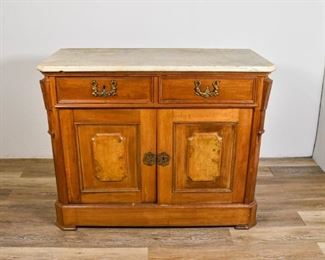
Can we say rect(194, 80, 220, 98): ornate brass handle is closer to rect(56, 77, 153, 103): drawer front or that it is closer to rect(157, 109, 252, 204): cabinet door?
rect(157, 109, 252, 204): cabinet door

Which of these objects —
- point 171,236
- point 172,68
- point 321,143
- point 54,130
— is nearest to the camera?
point 172,68

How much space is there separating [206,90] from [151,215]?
0.65 meters

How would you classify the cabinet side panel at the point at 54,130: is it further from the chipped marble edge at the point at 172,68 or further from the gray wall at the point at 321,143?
the gray wall at the point at 321,143

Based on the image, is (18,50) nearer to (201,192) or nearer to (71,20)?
(71,20)

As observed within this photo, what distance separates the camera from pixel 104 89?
1483 millimetres

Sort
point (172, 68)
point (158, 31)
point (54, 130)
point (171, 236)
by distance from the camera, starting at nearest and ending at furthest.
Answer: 1. point (172, 68)
2. point (54, 130)
3. point (171, 236)
4. point (158, 31)

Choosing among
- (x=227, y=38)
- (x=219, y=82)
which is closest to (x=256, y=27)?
→ (x=227, y=38)

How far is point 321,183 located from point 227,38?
1.04 meters

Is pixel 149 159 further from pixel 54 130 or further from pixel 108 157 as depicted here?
pixel 54 130

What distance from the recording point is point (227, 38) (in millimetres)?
2164

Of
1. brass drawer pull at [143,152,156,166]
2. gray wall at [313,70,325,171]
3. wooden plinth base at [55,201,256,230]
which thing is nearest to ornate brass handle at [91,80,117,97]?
brass drawer pull at [143,152,156,166]

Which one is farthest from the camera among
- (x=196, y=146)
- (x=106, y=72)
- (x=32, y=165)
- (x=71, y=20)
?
(x=32, y=165)

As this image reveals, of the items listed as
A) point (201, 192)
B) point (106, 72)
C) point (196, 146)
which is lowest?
point (201, 192)

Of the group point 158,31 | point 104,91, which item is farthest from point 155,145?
point 158,31
